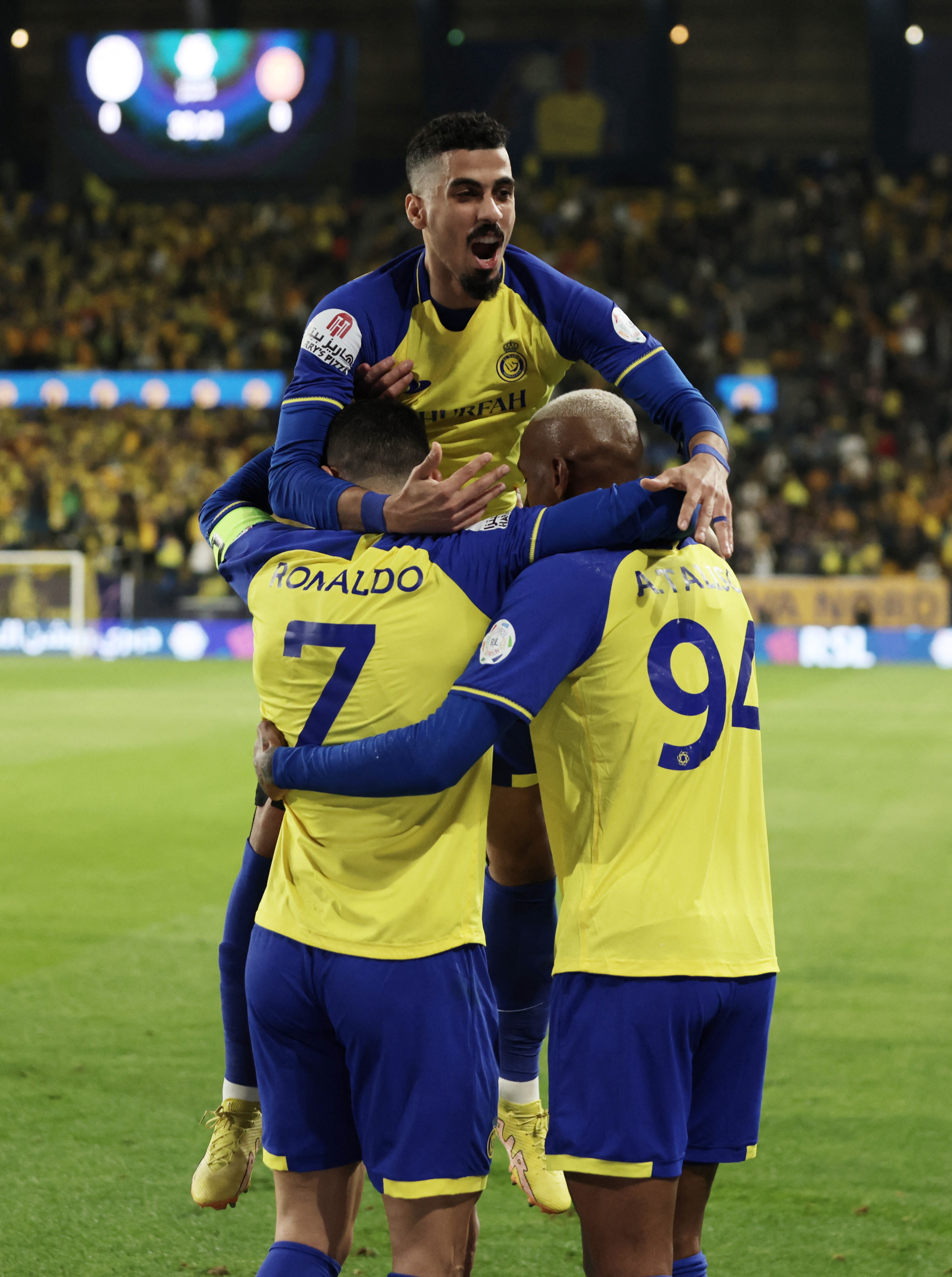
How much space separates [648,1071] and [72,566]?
19.4m

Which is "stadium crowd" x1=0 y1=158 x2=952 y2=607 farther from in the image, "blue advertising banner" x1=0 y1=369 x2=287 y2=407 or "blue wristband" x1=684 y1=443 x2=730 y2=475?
"blue wristband" x1=684 y1=443 x2=730 y2=475

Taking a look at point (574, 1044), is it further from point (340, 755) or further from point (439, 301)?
point (439, 301)

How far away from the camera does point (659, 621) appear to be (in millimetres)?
2348

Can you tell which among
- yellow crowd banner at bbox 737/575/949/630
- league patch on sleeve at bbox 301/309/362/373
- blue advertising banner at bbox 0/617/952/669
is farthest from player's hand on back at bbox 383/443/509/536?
blue advertising banner at bbox 0/617/952/669

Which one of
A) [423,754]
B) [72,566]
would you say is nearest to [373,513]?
[423,754]

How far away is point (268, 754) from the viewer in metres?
2.42

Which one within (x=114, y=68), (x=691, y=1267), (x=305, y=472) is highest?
(x=114, y=68)

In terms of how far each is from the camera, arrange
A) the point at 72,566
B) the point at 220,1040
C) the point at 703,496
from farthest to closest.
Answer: the point at 72,566 < the point at 220,1040 < the point at 703,496

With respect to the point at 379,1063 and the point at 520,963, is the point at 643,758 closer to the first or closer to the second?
the point at 379,1063

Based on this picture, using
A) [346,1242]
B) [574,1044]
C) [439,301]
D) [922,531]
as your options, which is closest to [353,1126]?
[346,1242]

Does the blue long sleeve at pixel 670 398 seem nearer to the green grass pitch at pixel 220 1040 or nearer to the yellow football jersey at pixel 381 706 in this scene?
the yellow football jersey at pixel 381 706

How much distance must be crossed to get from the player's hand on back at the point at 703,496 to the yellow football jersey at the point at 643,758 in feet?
0.29

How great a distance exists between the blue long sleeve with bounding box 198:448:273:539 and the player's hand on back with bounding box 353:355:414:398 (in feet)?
0.87

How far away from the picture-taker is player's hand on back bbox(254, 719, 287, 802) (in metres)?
2.40
